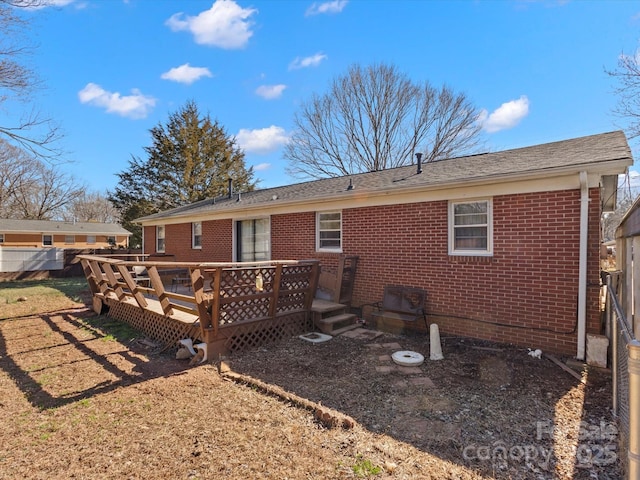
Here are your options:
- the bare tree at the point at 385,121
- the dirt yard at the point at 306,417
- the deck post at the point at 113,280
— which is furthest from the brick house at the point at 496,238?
the bare tree at the point at 385,121

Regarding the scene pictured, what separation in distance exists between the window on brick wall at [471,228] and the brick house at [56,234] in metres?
32.9

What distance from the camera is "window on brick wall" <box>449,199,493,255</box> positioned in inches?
246

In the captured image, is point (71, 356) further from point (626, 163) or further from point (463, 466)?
point (626, 163)

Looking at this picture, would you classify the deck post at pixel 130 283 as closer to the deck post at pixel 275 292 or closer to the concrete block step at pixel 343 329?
the deck post at pixel 275 292

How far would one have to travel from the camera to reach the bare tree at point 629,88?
41.2 ft

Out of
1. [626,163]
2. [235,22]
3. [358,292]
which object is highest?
[235,22]

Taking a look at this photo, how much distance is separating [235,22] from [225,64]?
3684 mm

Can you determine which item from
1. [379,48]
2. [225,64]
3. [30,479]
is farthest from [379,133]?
[30,479]

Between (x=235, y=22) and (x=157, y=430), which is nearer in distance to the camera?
(x=157, y=430)

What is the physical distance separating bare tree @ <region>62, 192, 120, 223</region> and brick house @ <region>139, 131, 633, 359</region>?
45.3 metres

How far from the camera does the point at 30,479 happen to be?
8.89 ft

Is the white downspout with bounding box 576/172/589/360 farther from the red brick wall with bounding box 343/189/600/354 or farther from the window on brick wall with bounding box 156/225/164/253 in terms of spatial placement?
the window on brick wall with bounding box 156/225/164/253

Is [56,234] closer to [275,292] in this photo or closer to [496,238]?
[275,292]

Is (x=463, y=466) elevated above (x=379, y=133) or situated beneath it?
situated beneath
